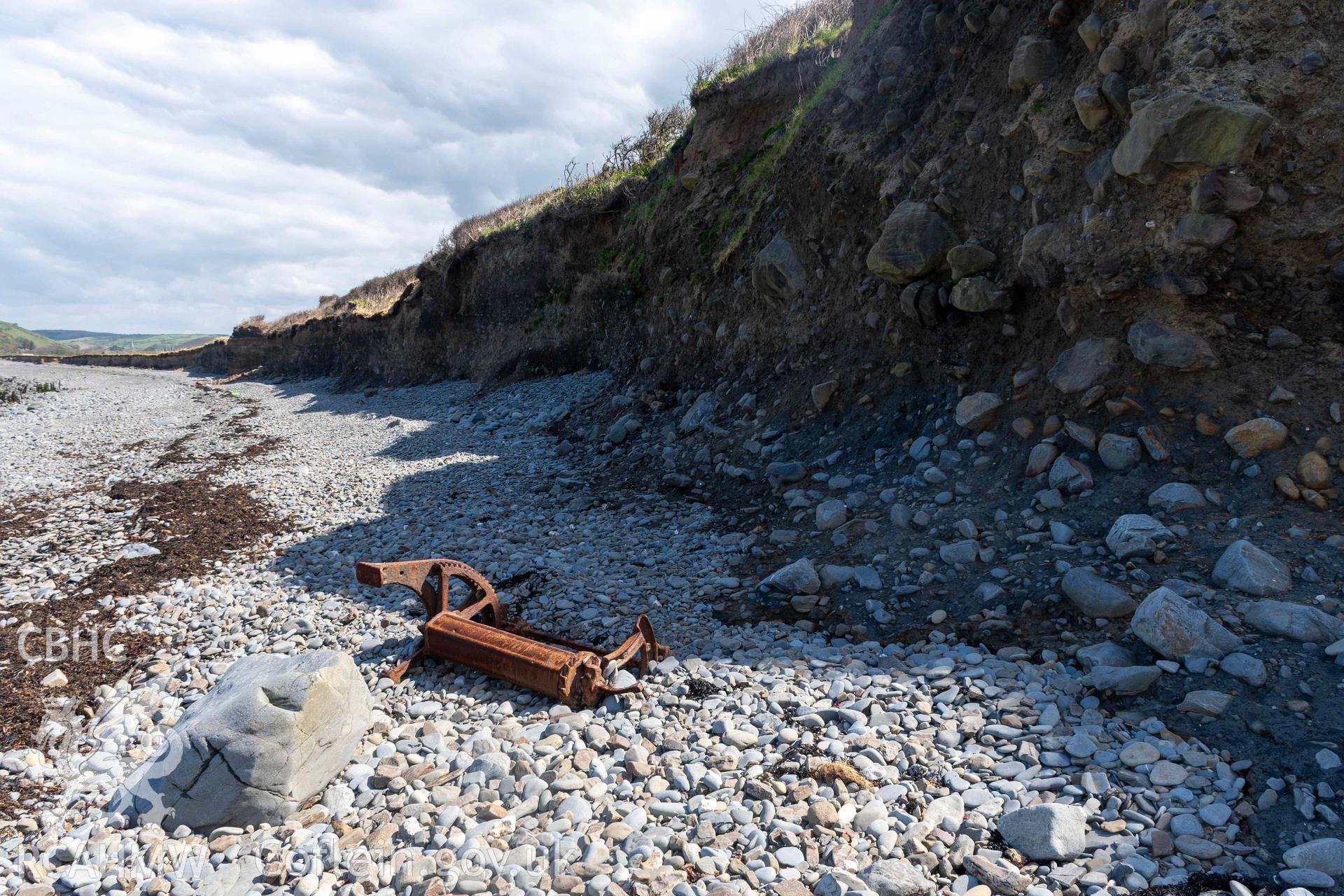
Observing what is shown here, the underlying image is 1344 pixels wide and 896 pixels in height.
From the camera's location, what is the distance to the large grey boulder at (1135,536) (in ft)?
16.3

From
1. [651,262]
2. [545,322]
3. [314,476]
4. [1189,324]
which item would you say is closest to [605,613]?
[1189,324]

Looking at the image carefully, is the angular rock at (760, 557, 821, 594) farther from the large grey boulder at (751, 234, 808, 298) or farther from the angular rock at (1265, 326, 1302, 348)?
the large grey boulder at (751, 234, 808, 298)

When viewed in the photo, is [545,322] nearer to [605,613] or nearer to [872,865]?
[605,613]

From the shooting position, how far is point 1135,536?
5.02 metres

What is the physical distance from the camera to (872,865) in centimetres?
299

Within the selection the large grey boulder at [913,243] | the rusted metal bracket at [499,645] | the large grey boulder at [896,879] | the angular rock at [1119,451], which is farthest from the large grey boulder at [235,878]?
→ the large grey boulder at [913,243]

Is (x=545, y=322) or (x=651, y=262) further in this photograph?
(x=545, y=322)

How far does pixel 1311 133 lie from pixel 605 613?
6852 mm

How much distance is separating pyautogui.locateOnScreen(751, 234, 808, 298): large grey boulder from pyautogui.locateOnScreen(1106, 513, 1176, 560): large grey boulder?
227 inches

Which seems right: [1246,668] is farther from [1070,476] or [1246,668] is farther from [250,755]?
[250,755]

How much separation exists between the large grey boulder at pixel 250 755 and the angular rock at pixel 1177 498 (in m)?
5.78

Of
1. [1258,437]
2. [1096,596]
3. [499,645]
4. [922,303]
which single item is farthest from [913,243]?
[499,645]

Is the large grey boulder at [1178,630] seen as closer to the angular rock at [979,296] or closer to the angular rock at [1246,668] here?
the angular rock at [1246,668]

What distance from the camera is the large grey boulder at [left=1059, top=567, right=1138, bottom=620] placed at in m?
4.62
